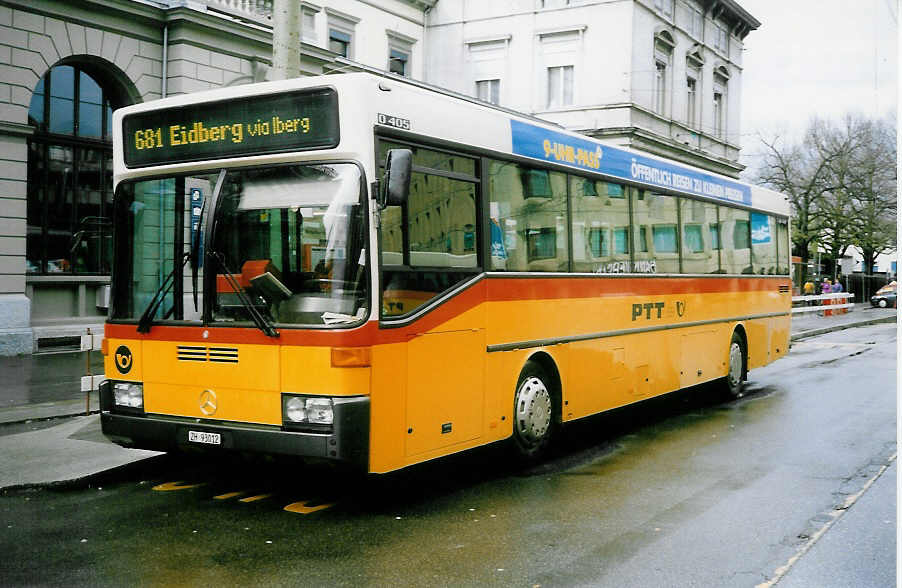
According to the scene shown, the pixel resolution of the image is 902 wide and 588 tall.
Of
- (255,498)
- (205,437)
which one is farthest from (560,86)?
(205,437)

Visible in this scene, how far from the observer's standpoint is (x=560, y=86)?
36.4 metres

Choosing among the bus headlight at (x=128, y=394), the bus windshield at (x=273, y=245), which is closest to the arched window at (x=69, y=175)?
the bus headlight at (x=128, y=394)

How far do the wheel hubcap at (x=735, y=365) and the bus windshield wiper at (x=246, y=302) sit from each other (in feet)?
29.3

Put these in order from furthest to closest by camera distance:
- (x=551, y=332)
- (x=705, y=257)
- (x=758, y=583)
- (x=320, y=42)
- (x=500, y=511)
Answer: (x=320, y=42), (x=705, y=257), (x=551, y=332), (x=500, y=511), (x=758, y=583)

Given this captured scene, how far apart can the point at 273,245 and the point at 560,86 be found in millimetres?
31101

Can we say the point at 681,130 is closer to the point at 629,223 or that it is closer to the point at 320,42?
the point at 320,42

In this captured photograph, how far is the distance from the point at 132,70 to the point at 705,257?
515 inches

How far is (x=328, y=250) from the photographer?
6.55m

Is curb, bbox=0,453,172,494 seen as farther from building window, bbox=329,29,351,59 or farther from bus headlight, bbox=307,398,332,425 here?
building window, bbox=329,29,351,59

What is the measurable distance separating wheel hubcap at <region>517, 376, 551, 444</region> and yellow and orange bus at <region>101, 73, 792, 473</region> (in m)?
0.02

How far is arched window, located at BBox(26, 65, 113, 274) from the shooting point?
18750 mm

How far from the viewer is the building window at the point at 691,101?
41500 mm

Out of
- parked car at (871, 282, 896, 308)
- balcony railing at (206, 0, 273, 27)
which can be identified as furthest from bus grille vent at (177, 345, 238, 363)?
parked car at (871, 282, 896, 308)

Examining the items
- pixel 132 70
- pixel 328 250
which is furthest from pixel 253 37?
pixel 328 250
